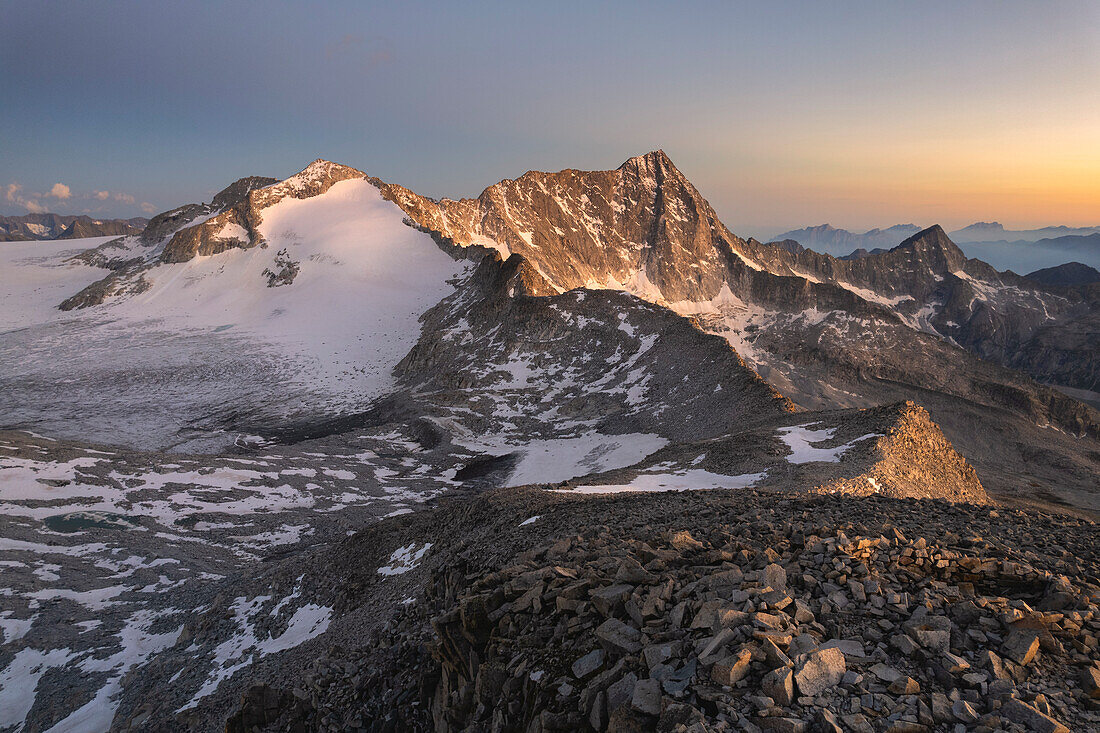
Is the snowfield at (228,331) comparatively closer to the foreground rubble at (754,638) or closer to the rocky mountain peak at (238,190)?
the rocky mountain peak at (238,190)

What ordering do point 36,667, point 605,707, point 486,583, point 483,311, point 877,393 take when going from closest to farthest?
1. point 605,707
2. point 486,583
3. point 36,667
4. point 483,311
5. point 877,393

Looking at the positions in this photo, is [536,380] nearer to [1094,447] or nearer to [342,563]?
[342,563]

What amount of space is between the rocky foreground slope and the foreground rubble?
3 cm

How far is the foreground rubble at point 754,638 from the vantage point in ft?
19.0

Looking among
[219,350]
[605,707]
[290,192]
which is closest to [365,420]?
[219,350]

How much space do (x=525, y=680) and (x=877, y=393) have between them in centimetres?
14264

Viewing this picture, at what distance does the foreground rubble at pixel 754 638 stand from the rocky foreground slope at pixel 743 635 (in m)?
0.03

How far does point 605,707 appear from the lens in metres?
6.92

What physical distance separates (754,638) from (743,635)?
0.14 m

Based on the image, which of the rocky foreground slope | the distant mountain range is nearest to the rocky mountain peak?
the distant mountain range

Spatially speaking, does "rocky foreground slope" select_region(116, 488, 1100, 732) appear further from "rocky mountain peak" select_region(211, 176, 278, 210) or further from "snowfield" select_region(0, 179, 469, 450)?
"rocky mountain peak" select_region(211, 176, 278, 210)

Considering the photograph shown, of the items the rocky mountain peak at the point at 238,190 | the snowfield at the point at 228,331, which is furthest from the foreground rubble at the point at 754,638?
the rocky mountain peak at the point at 238,190

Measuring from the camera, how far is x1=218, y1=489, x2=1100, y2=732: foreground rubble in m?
5.79

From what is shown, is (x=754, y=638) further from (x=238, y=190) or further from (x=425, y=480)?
(x=238, y=190)
